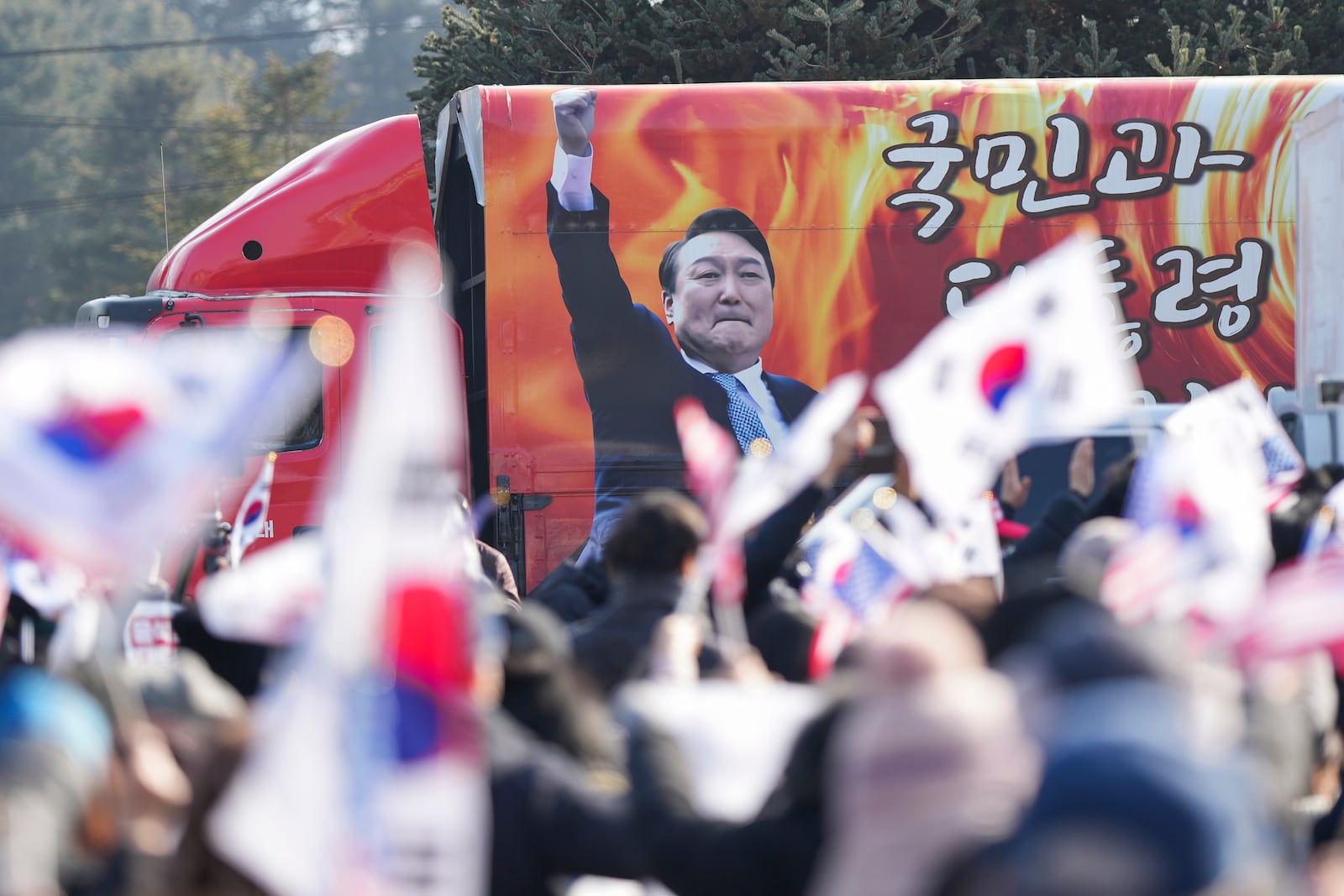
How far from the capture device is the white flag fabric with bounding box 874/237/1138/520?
139 inches

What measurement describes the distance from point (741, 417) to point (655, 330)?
2.06 ft

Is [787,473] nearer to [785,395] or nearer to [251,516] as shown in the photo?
[251,516]

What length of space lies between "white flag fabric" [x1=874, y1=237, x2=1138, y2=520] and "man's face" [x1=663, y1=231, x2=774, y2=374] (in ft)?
15.1

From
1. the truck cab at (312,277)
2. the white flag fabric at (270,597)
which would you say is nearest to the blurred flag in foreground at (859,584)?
the white flag fabric at (270,597)

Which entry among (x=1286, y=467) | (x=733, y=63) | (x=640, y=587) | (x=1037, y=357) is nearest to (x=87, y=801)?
(x=640, y=587)

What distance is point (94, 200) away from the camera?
46.7 m

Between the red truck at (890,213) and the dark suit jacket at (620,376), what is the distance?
68 mm

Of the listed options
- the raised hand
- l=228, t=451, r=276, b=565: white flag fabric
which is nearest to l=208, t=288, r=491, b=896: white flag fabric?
l=228, t=451, r=276, b=565: white flag fabric

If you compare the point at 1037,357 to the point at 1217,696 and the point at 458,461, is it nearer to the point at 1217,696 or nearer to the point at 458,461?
the point at 1217,696

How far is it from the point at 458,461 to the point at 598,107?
1.98m

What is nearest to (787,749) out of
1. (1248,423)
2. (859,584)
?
(859,584)

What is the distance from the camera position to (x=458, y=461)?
28.2 ft

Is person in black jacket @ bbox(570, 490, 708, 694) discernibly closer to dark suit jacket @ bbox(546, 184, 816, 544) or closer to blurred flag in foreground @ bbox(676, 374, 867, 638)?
blurred flag in foreground @ bbox(676, 374, 867, 638)

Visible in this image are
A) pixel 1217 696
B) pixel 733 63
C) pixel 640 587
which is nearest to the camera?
pixel 1217 696
